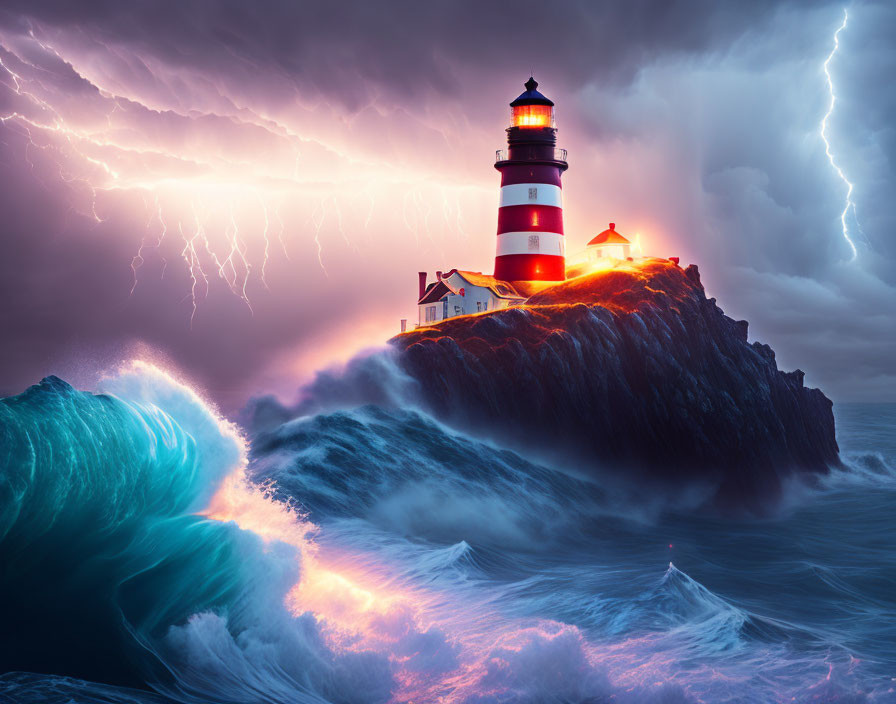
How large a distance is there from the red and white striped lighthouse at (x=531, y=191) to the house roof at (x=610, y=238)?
6853mm

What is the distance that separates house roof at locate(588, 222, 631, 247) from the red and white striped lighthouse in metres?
6.85

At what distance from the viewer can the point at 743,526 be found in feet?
98.3

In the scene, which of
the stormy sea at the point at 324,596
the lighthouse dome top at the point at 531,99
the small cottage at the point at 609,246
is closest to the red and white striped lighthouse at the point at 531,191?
the lighthouse dome top at the point at 531,99

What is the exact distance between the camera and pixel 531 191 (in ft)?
139

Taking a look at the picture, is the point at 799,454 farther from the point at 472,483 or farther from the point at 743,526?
the point at 472,483

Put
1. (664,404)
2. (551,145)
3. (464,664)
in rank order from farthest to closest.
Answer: (551,145) → (664,404) → (464,664)

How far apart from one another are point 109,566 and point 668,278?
31.3 m

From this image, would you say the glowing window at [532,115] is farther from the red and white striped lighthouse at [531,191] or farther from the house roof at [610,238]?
the house roof at [610,238]

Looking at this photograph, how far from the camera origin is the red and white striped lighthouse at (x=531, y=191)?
42.2m

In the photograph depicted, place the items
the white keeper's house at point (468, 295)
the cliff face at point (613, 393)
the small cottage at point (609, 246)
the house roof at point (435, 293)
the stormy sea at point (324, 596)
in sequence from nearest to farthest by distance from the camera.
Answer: the stormy sea at point (324, 596) < the cliff face at point (613, 393) < the white keeper's house at point (468, 295) < the house roof at point (435, 293) < the small cottage at point (609, 246)

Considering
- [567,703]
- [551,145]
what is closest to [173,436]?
[567,703]

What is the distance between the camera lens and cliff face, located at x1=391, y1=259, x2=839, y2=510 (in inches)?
1319

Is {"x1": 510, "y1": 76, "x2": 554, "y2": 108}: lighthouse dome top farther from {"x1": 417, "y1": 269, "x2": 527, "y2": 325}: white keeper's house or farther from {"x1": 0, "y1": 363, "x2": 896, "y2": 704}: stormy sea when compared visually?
{"x1": 0, "y1": 363, "x2": 896, "y2": 704}: stormy sea

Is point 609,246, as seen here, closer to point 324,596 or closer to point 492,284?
point 492,284
